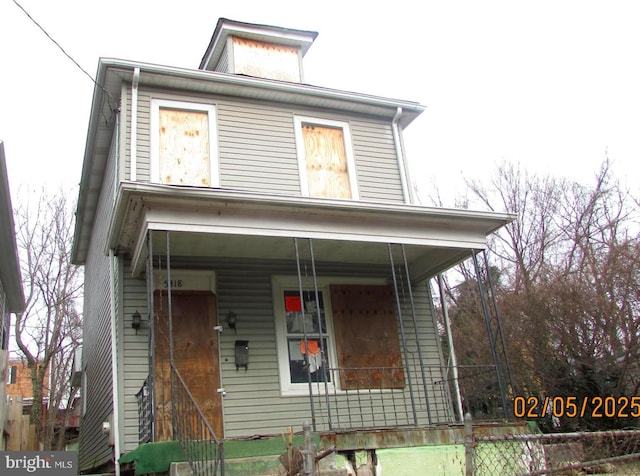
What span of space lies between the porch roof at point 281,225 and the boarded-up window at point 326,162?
1347 mm

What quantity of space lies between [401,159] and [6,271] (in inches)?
317

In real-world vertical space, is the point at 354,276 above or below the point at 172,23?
below

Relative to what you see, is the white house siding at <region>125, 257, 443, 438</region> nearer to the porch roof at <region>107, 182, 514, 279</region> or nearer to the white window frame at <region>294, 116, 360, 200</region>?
the porch roof at <region>107, 182, 514, 279</region>

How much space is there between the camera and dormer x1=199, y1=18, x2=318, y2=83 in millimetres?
11328

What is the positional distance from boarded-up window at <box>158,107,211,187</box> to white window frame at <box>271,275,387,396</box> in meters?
1.95

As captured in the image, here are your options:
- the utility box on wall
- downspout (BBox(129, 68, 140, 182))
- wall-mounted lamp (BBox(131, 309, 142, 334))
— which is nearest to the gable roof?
downspout (BBox(129, 68, 140, 182))

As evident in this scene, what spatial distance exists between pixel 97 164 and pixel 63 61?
2.09m

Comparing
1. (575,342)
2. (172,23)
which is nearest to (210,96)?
(172,23)

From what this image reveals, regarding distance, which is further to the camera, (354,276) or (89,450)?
(89,450)

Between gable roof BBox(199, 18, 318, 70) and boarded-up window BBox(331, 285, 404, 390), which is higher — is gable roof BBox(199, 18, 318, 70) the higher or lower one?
the higher one

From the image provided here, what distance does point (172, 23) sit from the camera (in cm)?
941

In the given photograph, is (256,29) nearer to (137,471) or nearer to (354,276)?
(354,276)

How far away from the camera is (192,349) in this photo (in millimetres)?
8148
